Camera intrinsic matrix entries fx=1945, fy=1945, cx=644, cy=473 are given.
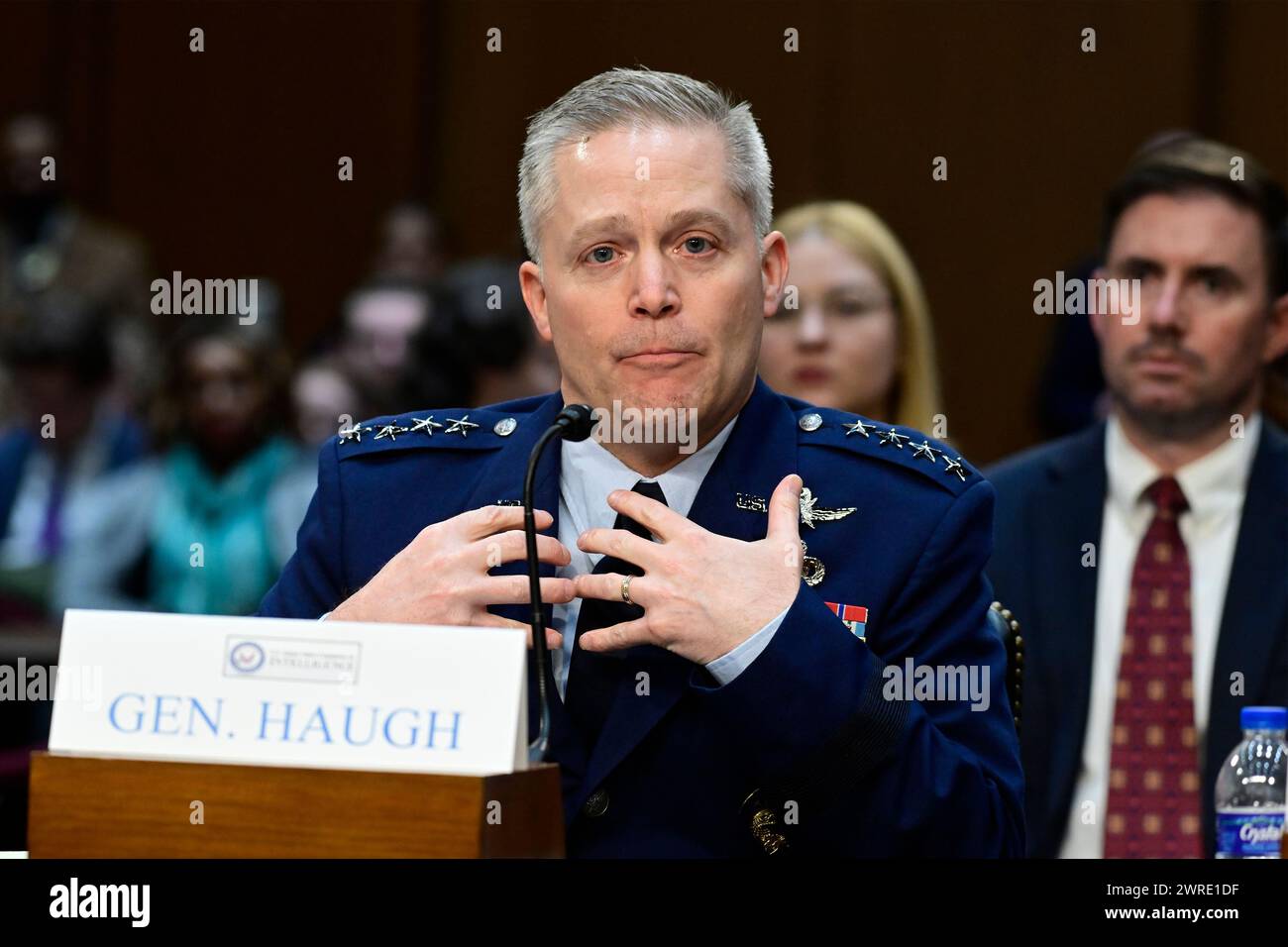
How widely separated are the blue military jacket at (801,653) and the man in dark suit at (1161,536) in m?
1.03

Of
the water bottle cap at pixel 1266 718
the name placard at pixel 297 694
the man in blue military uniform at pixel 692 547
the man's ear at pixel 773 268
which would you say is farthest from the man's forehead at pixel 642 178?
the water bottle cap at pixel 1266 718

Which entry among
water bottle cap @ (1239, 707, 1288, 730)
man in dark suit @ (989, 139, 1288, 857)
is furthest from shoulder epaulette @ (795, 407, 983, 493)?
man in dark suit @ (989, 139, 1288, 857)

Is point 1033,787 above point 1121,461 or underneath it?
underneath

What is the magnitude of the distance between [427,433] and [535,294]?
24cm

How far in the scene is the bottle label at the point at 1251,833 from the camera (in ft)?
8.00

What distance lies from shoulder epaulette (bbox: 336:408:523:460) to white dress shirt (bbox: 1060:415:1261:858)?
1.33 meters

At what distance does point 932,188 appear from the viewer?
7.23m

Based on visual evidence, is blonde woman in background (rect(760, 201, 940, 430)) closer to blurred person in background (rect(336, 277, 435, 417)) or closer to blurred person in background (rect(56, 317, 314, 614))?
blurred person in background (rect(56, 317, 314, 614))

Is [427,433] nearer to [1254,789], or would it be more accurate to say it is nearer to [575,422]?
[575,422]

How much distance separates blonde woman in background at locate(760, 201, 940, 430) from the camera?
4.07 m

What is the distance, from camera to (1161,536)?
352cm

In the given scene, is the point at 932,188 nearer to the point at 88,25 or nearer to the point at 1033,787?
the point at 88,25
